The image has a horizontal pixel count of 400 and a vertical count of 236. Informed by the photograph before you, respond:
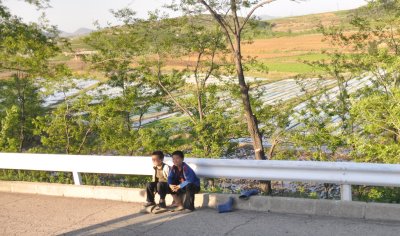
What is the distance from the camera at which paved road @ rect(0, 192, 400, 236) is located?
187 inches

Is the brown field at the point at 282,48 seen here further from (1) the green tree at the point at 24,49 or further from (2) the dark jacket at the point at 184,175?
(2) the dark jacket at the point at 184,175

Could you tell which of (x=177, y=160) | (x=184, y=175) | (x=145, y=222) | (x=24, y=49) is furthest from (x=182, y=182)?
(x=24, y=49)

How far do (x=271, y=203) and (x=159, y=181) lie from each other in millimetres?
1533

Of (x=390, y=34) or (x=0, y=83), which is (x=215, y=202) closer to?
(x=390, y=34)

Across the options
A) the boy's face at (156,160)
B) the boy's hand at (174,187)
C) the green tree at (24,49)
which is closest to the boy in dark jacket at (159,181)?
the boy's face at (156,160)

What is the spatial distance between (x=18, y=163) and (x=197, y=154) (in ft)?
32.7

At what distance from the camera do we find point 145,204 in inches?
237

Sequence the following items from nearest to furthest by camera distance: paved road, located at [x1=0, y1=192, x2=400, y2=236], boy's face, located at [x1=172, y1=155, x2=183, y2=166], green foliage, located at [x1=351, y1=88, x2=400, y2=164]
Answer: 1. paved road, located at [x1=0, y1=192, x2=400, y2=236]
2. boy's face, located at [x1=172, y1=155, x2=183, y2=166]
3. green foliage, located at [x1=351, y1=88, x2=400, y2=164]

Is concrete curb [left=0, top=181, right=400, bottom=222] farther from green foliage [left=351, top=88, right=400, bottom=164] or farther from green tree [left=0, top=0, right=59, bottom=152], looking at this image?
green tree [left=0, top=0, right=59, bottom=152]

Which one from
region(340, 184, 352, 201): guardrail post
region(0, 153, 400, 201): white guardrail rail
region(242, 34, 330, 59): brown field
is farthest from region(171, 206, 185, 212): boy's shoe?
region(242, 34, 330, 59): brown field

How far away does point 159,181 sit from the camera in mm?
5961

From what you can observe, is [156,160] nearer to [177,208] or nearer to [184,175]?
[184,175]

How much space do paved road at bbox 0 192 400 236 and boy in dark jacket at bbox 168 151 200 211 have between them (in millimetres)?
181

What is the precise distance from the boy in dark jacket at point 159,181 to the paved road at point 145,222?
0.22 meters
